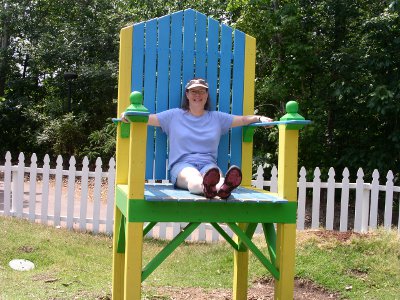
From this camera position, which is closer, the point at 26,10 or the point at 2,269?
the point at 2,269

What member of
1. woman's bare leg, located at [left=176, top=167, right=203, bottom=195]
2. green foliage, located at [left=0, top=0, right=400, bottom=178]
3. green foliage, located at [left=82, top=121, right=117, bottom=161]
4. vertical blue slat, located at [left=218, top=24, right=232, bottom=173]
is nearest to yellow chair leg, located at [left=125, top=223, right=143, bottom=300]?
woman's bare leg, located at [left=176, top=167, right=203, bottom=195]

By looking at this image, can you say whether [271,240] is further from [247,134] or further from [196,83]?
[196,83]

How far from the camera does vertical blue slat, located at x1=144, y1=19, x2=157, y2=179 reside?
3723 millimetres

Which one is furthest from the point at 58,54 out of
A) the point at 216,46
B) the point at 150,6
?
the point at 216,46

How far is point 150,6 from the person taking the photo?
415 inches

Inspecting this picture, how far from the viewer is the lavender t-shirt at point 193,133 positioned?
3498 millimetres

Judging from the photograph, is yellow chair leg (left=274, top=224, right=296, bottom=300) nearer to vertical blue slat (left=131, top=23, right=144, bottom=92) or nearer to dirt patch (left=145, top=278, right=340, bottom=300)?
dirt patch (left=145, top=278, right=340, bottom=300)

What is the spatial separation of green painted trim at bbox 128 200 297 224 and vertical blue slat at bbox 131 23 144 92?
49.1 inches

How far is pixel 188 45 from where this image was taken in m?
3.88

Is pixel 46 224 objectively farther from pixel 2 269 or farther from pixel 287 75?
pixel 287 75

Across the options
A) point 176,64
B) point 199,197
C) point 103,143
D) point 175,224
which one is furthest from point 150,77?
point 103,143

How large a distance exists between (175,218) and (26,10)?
49.5 feet

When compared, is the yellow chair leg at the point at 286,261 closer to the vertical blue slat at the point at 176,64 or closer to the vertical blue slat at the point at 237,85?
the vertical blue slat at the point at 237,85

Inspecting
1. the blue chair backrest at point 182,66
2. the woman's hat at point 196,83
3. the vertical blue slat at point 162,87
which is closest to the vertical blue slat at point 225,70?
the blue chair backrest at point 182,66
